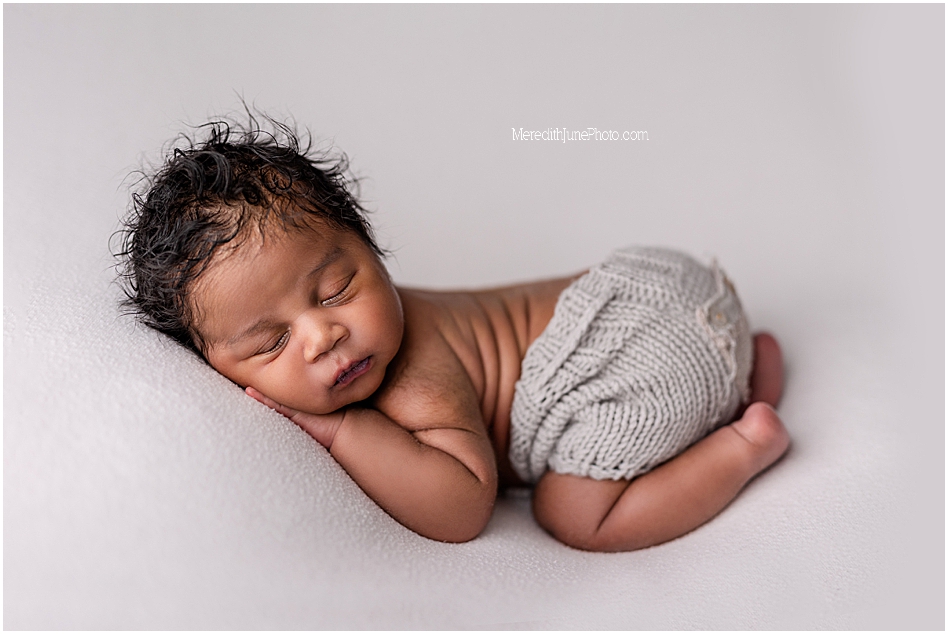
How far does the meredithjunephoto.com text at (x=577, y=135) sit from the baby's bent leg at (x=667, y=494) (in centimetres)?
130

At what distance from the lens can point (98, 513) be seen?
1.04 meters

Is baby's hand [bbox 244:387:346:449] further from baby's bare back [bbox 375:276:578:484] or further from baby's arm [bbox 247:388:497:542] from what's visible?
baby's bare back [bbox 375:276:578:484]

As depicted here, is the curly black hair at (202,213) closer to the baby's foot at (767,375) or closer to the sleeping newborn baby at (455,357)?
the sleeping newborn baby at (455,357)

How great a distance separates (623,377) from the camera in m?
1.53

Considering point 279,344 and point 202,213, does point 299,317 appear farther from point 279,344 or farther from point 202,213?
point 202,213

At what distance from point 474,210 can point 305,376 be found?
49.1 inches

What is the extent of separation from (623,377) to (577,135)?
1.29m

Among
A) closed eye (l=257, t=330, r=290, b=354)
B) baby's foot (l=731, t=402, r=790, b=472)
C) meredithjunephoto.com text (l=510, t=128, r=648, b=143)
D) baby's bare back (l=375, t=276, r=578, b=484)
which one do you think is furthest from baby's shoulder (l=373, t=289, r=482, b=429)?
Result: meredithjunephoto.com text (l=510, t=128, r=648, b=143)

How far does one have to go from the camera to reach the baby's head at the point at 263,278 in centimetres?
127

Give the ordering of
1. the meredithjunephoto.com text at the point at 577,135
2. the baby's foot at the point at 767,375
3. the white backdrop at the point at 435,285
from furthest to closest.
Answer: the meredithjunephoto.com text at the point at 577,135
the baby's foot at the point at 767,375
the white backdrop at the point at 435,285

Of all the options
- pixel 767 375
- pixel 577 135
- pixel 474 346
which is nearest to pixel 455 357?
pixel 474 346

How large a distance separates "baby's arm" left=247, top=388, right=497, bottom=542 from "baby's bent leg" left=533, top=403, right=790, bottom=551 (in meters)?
0.20

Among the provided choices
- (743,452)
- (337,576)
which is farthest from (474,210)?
(337,576)

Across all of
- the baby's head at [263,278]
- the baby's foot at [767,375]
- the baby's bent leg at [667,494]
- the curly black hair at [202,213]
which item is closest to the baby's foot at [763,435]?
the baby's bent leg at [667,494]
